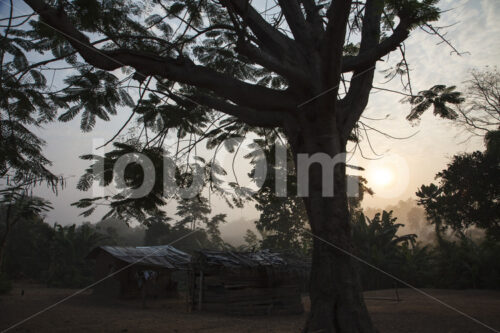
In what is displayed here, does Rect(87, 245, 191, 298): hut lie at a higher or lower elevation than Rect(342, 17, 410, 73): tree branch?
lower

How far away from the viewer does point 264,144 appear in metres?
7.63

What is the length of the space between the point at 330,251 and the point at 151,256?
57.5 ft

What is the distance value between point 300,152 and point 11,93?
3894mm

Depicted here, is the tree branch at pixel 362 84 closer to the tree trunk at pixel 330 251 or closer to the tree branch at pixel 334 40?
the tree trunk at pixel 330 251

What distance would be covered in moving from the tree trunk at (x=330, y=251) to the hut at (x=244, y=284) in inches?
380

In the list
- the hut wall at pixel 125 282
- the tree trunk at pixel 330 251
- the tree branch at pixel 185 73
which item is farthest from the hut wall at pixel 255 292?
the tree branch at pixel 185 73

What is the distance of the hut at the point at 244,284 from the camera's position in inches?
526

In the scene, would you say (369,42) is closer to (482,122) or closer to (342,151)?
(342,151)

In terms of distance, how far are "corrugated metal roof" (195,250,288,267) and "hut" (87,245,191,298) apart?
411cm

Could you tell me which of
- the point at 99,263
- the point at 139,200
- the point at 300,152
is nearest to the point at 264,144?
the point at 300,152

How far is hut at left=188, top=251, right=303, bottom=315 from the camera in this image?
13.4 meters

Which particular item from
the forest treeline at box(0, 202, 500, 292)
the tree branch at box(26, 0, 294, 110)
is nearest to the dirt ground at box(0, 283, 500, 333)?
the forest treeline at box(0, 202, 500, 292)

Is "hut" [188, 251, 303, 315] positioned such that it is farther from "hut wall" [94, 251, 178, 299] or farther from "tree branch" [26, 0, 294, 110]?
"tree branch" [26, 0, 294, 110]

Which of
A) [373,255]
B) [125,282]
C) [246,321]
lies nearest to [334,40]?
[246,321]
